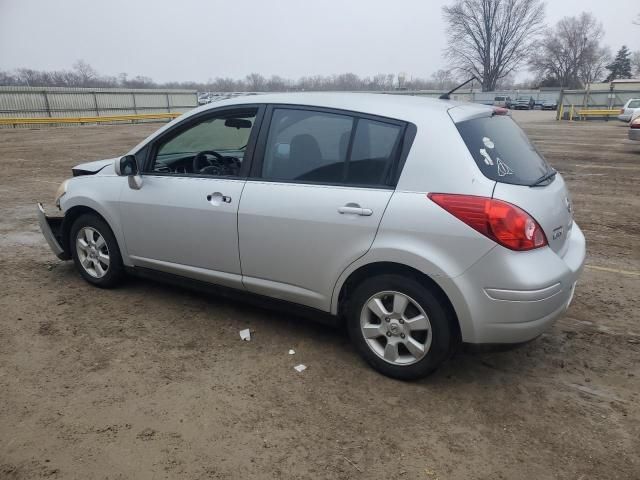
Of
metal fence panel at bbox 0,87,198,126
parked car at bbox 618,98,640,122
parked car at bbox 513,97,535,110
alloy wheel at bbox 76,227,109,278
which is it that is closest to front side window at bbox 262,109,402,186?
alloy wheel at bbox 76,227,109,278

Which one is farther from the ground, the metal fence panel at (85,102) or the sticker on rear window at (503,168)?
the sticker on rear window at (503,168)

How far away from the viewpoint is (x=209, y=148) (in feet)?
14.7

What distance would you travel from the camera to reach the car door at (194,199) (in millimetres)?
3646

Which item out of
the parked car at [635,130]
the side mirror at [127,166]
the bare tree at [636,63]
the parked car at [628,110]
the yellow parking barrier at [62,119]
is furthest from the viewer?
the bare tree at [636,63]

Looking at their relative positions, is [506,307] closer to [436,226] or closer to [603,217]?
[436,226]

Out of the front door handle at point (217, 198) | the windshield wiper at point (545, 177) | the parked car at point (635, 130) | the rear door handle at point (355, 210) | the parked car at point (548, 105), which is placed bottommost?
the parked car at point (548, 105)

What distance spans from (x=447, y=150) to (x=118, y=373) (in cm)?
247

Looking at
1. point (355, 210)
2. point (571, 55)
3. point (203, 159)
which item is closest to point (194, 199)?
point (203, 159)

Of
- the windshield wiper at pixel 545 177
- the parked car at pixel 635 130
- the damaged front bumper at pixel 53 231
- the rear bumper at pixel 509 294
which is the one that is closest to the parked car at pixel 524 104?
the parked car at pixel 635 130

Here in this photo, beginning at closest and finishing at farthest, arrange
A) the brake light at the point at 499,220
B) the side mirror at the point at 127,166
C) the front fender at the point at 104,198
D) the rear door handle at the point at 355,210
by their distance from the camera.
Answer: the brake light at the point at 499,220 < the rear door handle at the point at 355,210 < the side mirror at the point at 127,166 < the front fender at the point at 104,198

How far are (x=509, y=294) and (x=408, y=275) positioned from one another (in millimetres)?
566

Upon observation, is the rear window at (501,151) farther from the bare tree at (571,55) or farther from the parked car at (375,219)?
the bare tree at (571,55)

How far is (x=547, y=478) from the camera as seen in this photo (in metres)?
2.38

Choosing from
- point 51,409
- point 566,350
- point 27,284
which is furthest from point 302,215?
point 27,284
